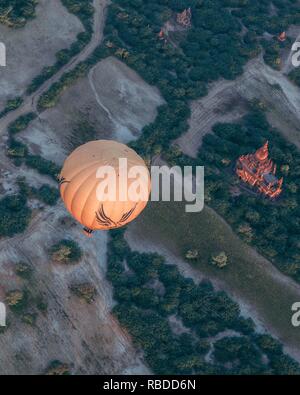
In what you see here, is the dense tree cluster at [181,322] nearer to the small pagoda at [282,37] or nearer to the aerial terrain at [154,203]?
the aerial terrain at [154,203]

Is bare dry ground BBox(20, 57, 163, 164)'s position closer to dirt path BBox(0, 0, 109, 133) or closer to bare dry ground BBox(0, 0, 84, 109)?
dirt path BBox(0, 0, 109, 133)

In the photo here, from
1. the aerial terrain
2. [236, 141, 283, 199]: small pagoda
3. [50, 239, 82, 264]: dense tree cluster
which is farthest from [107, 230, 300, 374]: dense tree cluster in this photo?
[236, 141, 283, 199]: small pagoda

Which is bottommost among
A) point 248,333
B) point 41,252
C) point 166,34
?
point 248,333

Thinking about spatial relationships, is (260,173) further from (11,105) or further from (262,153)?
(11,105)
